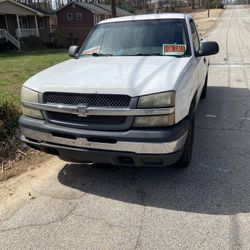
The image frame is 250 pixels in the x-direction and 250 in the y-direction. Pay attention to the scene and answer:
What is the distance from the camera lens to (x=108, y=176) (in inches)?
152

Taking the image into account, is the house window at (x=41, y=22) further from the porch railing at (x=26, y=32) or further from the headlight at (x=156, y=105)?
the headlight at (x=156, y=105)

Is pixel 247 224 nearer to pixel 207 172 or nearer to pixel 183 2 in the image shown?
pixel 207 172

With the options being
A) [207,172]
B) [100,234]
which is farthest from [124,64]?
[100,234]

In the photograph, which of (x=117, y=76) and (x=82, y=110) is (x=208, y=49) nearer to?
(x=117, y=76)

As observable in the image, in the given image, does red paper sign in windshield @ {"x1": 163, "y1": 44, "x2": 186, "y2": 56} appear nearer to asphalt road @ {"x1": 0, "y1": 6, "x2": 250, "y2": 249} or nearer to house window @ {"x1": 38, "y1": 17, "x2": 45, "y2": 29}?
asphalt road @ {"x1": 0, "y1": 6, "x2": 250, "y2": 249}

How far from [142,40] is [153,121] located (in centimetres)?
188

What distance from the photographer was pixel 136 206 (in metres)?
3.27

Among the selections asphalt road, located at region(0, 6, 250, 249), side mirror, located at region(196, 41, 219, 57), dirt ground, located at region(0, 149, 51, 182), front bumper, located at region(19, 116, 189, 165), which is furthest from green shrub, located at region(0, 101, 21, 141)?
side mirror, located at region(196, 41, 219, 57)

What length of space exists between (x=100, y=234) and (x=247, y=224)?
4.30ft

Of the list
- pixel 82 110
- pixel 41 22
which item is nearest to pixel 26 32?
pixel 41 22

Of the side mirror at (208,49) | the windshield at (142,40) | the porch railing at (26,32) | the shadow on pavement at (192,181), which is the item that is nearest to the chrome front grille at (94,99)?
the shadow on pavement at (192,181)

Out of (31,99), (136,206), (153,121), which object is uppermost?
(31,99)

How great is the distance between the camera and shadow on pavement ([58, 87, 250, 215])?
3291mm

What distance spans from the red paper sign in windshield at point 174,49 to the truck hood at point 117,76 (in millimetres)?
232
